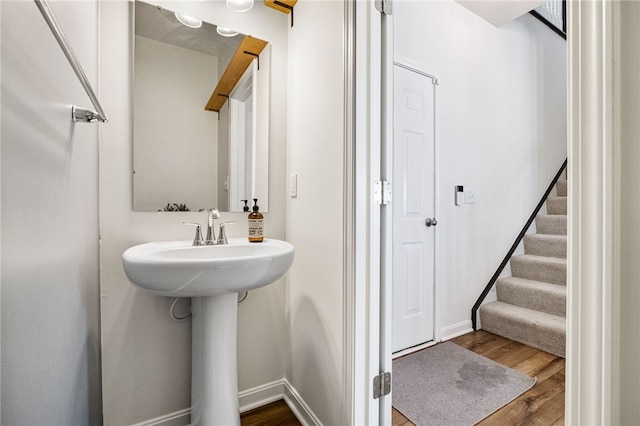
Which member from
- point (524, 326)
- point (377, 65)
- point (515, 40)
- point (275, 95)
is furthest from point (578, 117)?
point (515, 40)

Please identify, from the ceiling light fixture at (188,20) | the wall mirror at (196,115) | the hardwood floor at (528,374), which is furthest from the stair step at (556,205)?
the ceiling light fixture at (188,20)

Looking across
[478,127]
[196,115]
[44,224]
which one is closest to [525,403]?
[478,127]

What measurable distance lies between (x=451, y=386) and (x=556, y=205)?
2.45 m

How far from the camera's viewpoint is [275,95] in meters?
1.63

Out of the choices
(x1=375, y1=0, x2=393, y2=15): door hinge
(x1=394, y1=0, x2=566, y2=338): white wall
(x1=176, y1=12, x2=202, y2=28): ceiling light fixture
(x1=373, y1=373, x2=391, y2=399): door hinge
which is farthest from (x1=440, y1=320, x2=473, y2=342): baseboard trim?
(x1=176, y1=12, x2=202, y2=28): ceiling light fixture

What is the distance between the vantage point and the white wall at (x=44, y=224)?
50 centimetres

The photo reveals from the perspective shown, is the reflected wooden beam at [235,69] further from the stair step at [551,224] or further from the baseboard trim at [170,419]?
the stair step at [551,224]

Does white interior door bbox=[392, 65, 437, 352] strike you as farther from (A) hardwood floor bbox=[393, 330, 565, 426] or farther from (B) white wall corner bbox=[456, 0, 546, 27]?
(B) white wall corner bbox=[456, 0, 546, 27]

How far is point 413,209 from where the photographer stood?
2148 millimetres

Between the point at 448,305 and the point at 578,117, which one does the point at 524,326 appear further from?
the point at 578,117

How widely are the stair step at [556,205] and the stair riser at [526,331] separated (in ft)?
4.77

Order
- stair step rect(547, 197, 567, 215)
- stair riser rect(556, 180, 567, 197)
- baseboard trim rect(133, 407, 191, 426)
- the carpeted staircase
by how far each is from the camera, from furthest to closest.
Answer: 1. stair riser rect(556, 180, 567, 197)
2. stair step rect(547, 197, 567, 215)
3. the carpeted staircase
4. baseboard trim rect(133, 407, 191, 426)

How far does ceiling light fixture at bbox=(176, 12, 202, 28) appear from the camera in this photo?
138 cm

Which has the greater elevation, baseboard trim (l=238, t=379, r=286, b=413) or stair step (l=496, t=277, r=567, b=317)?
stair step (l=496, t=277, r=567, b=317)
